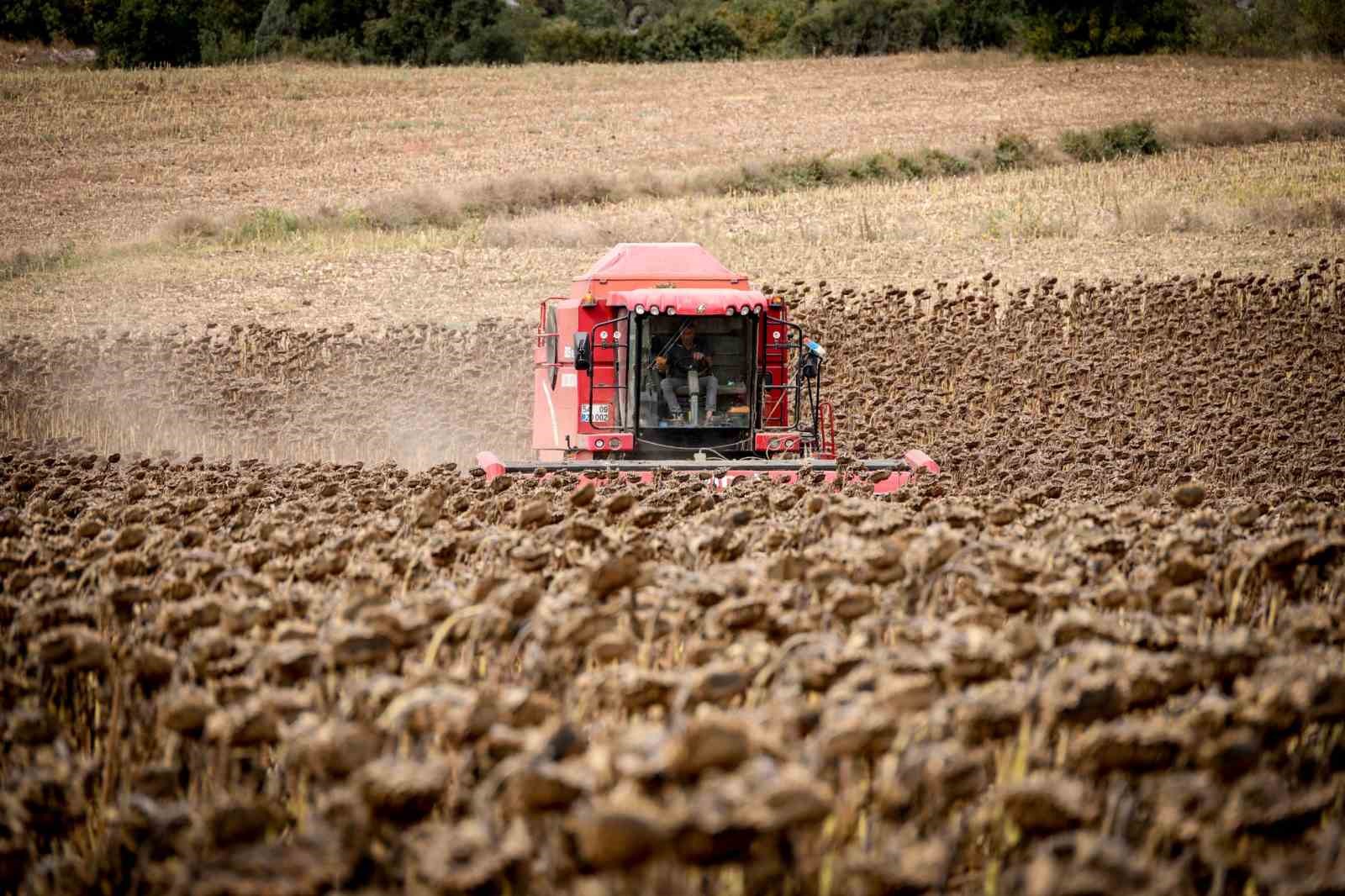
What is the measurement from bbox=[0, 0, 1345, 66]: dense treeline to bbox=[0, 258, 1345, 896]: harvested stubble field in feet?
181

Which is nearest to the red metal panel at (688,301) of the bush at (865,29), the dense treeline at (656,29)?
the dense treeline at (656,29)

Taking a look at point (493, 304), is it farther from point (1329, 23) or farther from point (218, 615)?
point (1329, 23)

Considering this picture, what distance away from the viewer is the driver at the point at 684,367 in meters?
13.2

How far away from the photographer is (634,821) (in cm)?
219

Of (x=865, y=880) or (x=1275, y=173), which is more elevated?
(x=1275, y=173)

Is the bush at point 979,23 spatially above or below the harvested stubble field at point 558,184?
above

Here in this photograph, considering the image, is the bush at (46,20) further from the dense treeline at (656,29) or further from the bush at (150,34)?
the bush at (150,34)

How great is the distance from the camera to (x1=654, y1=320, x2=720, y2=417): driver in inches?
519

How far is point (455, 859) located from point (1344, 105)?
45638 millimetres

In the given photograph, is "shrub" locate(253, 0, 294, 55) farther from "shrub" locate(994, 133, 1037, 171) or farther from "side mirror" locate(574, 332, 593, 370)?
"side mirror" locate(574, 332, 593, 370)

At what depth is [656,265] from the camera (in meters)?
14.6

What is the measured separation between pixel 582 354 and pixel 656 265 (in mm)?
2153

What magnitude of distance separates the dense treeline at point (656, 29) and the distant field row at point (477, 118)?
3.70 metres

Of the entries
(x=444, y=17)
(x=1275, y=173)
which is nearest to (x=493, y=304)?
(x=1275, y=173)
